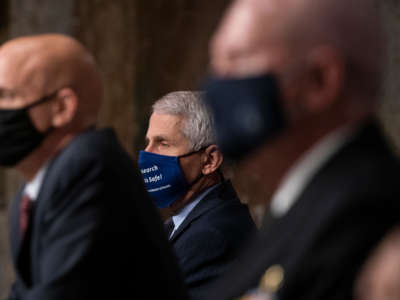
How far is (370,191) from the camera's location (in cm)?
151

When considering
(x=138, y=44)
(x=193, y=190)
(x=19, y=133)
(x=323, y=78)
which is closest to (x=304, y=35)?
(x=323, y=78)

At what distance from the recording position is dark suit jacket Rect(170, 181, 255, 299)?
2945 millimetres

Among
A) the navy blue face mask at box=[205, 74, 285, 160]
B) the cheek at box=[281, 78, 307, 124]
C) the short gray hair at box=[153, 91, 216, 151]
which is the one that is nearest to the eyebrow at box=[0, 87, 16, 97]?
the navy blue face mask at box=[205, 74, 285, 160]

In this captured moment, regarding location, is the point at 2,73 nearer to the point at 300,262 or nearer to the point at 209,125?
the point at 300,262

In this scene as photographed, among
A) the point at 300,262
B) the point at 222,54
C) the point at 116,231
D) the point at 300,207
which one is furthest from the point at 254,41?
the point at 116,231

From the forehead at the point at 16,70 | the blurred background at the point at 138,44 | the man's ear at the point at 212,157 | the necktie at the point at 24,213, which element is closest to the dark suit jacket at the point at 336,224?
the necktie at the point at 24,213

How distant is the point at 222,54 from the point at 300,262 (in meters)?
0.50

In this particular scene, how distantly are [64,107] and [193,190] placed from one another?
1.17 meters

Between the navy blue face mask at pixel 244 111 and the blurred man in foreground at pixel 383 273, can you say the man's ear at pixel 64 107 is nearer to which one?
the navy blue face mask at pixel 244 111

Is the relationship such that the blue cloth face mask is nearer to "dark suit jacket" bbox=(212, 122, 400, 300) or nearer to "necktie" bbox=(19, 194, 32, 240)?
"necktie" bbox=(19, 194, 32, 240)

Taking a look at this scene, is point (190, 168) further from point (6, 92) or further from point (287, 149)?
point (287, 149)

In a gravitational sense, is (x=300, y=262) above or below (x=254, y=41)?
below

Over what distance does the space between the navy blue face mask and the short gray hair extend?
160 centimetres

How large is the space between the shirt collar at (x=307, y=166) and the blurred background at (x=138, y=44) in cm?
474
